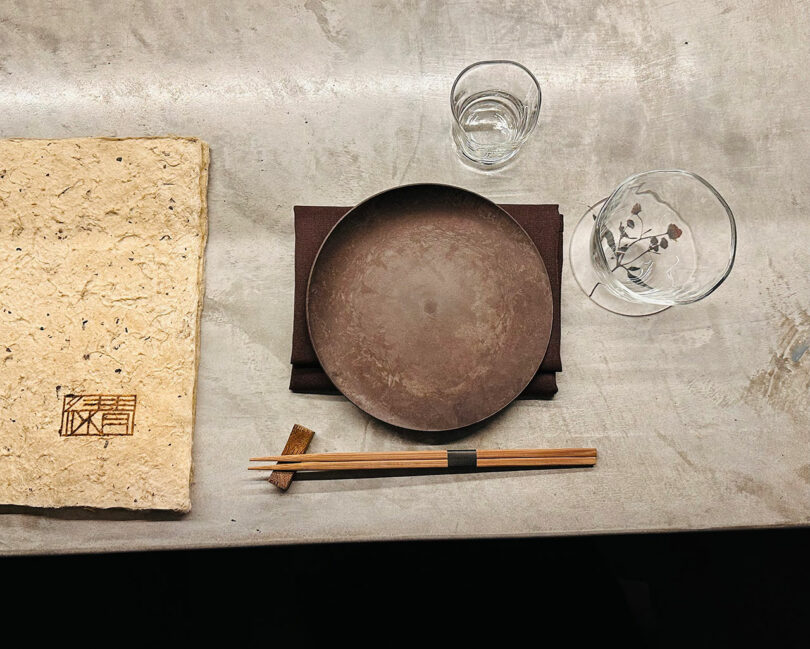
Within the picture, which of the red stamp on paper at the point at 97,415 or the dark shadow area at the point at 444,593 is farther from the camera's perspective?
the dark shadow area at the point at 444,593

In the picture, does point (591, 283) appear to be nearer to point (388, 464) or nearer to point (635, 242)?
point (635, 242)

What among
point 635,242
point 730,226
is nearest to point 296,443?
point 635,242

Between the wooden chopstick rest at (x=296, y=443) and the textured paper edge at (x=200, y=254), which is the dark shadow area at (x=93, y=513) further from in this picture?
the wooden chopstick rest at (x=296, y=443)

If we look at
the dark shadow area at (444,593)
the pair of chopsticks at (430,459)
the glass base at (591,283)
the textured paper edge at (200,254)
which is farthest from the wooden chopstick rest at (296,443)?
the dark shadow area at (444,593)

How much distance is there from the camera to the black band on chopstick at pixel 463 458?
836 millimetres

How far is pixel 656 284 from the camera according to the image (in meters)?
0.86

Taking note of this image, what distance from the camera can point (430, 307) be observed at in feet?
2.77

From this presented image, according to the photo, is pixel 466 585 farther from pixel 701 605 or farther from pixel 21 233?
pixel 21 233

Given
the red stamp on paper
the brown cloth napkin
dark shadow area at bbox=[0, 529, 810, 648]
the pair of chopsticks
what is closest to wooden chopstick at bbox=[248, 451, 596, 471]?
the pair of chopsticks

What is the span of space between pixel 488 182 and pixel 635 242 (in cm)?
25

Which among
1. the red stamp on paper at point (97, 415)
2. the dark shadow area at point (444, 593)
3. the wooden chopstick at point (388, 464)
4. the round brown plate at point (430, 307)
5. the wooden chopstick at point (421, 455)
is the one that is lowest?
the dark shadow area at point (444, 593)

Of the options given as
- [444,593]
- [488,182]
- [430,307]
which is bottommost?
[444,593]

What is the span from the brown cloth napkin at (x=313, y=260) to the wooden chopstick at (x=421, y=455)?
86 millimetres

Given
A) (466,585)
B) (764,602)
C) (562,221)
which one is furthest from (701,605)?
(562,221)
